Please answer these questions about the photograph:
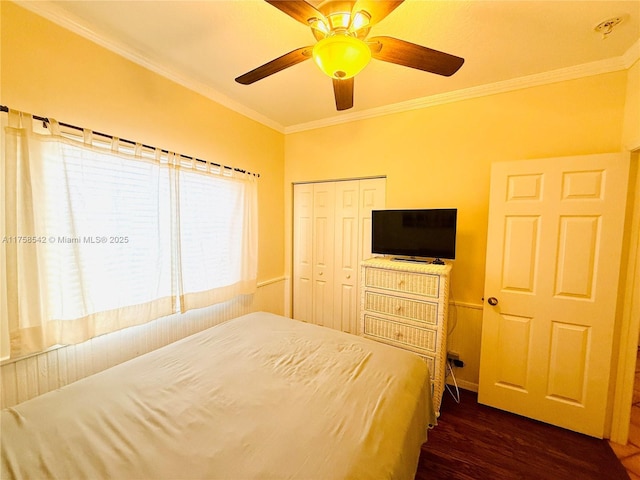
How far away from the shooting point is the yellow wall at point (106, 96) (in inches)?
51.2

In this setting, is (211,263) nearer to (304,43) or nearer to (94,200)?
(94,200)

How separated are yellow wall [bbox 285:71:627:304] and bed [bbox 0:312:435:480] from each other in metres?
1.43

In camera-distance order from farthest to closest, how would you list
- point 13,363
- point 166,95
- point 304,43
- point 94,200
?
1. point 166,95
2. point 304,43
3. point 94,200
4. point 13,363

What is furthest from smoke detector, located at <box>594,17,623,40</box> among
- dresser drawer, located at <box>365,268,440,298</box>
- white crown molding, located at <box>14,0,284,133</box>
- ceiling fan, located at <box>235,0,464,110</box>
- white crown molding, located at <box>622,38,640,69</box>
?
white crown molding, located at <box>14,0,284,133</box>

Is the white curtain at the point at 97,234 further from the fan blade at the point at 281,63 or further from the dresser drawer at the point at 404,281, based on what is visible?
the dresser drawer at the point at 404,281

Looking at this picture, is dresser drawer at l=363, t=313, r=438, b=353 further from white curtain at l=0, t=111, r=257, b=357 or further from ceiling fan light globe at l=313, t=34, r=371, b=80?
ceiling fan light globe at l=313, t=34, r=371, b=80

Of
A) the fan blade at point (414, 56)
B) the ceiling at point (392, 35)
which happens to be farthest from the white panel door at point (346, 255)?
the fan blade at point (414, 56)

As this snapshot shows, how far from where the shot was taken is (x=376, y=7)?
1040 millimetres

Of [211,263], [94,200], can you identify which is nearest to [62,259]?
[94,200]

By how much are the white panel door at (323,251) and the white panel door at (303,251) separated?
0.06 m

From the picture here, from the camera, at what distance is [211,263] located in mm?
2262

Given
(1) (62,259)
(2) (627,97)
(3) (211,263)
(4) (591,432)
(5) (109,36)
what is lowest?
(4) (591,432)

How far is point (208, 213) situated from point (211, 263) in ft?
1.48

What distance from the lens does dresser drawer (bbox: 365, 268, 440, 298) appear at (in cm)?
199
